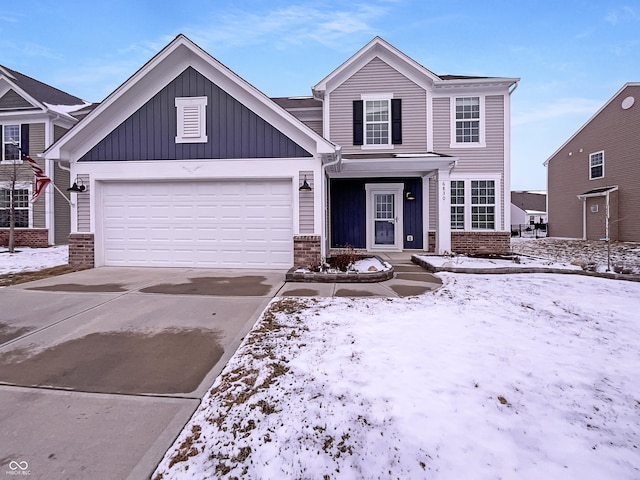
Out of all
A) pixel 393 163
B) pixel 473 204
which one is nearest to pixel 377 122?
pixel 393 163

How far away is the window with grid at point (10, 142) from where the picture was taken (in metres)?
15.1

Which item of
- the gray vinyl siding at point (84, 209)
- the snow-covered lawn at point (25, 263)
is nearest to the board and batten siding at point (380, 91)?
the gray vinyl siding at point (84, 209)

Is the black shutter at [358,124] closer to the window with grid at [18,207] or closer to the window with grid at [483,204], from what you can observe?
the window with grid at [483,204]

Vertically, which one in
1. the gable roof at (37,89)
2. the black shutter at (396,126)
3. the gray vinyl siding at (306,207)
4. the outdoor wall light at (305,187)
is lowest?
the gray vinyl siding at (306,207)

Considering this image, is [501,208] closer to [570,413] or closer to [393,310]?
[393,310]

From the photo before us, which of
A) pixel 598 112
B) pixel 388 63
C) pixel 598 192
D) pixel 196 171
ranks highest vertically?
pixel 598 112

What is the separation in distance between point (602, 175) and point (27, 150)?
101 ft

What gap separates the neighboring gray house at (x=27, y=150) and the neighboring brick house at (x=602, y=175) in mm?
26286

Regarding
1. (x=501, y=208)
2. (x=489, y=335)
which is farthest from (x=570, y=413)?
(x=501, y=208)

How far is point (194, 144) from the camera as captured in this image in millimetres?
8297

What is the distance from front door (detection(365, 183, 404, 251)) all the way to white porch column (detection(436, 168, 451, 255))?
2013 mm

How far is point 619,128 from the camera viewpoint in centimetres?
1894

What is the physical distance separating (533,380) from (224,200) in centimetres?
737

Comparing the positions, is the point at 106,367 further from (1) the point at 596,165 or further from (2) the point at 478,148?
(1) the point at 596,165
